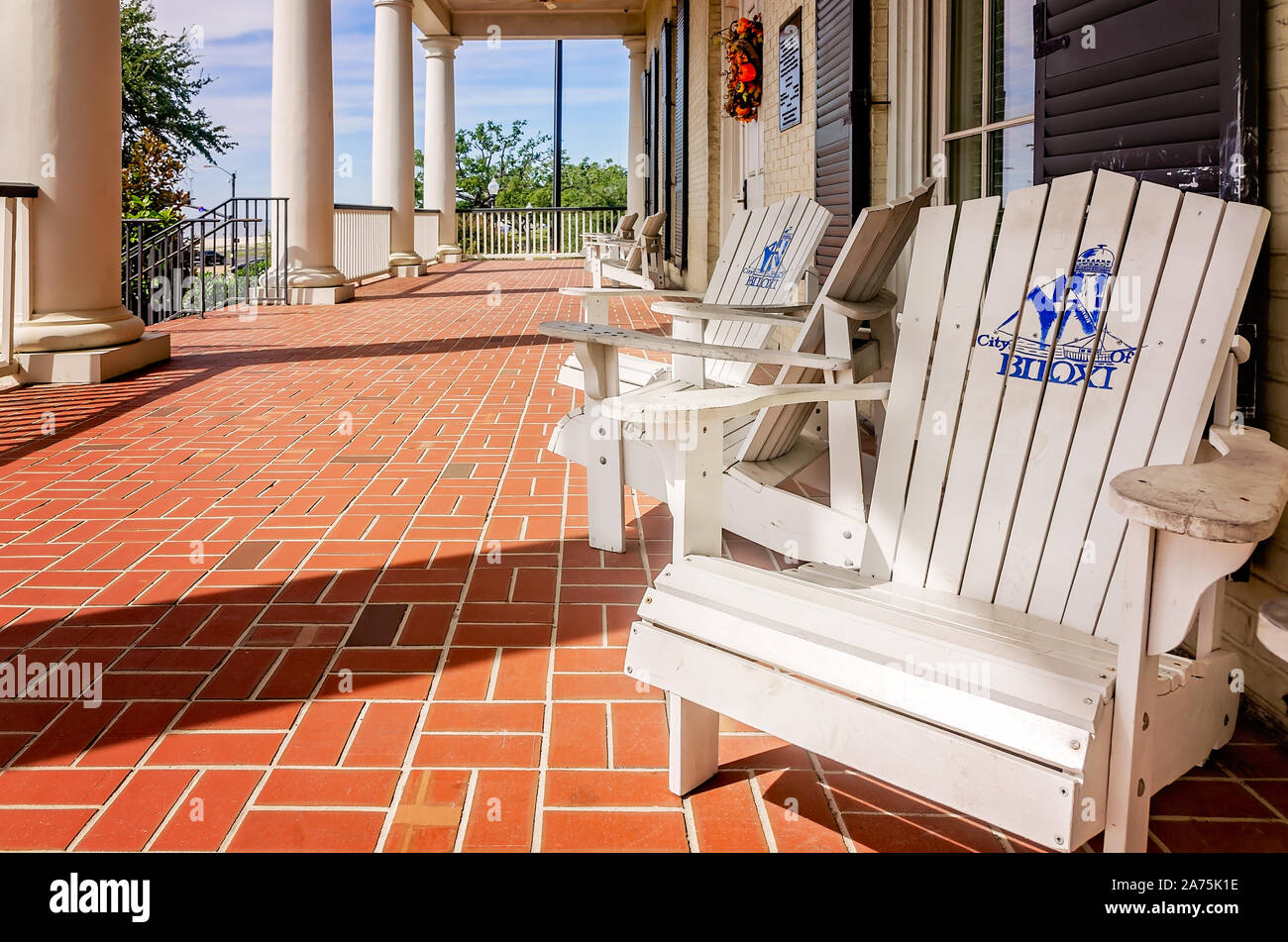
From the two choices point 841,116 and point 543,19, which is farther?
point 543,19

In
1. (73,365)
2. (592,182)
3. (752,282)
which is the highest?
(592,182)

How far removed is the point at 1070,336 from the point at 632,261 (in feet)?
30.8

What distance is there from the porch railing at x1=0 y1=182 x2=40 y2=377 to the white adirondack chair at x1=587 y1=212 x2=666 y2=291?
4696mm

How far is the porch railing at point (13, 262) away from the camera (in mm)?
5113

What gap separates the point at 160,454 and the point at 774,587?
3290 mm

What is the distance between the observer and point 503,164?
2475 cm

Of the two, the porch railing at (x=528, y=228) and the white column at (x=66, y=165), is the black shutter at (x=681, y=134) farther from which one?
the porch railing at (x=528, y=228)

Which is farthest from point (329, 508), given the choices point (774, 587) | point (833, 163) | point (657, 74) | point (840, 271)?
point (657, 74)

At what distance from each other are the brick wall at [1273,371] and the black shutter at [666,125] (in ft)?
33.7

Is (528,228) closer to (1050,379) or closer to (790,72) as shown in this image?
(790,72)

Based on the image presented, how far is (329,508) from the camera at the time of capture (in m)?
3.36

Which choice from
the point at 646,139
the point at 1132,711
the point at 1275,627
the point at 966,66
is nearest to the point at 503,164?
the point at 646,139

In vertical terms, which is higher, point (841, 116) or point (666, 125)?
point (666, 125)

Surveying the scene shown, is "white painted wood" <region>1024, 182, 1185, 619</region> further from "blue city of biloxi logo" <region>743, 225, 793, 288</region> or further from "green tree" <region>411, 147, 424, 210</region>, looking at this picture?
"green tree" <region>411, 147, 424, 210</region>
